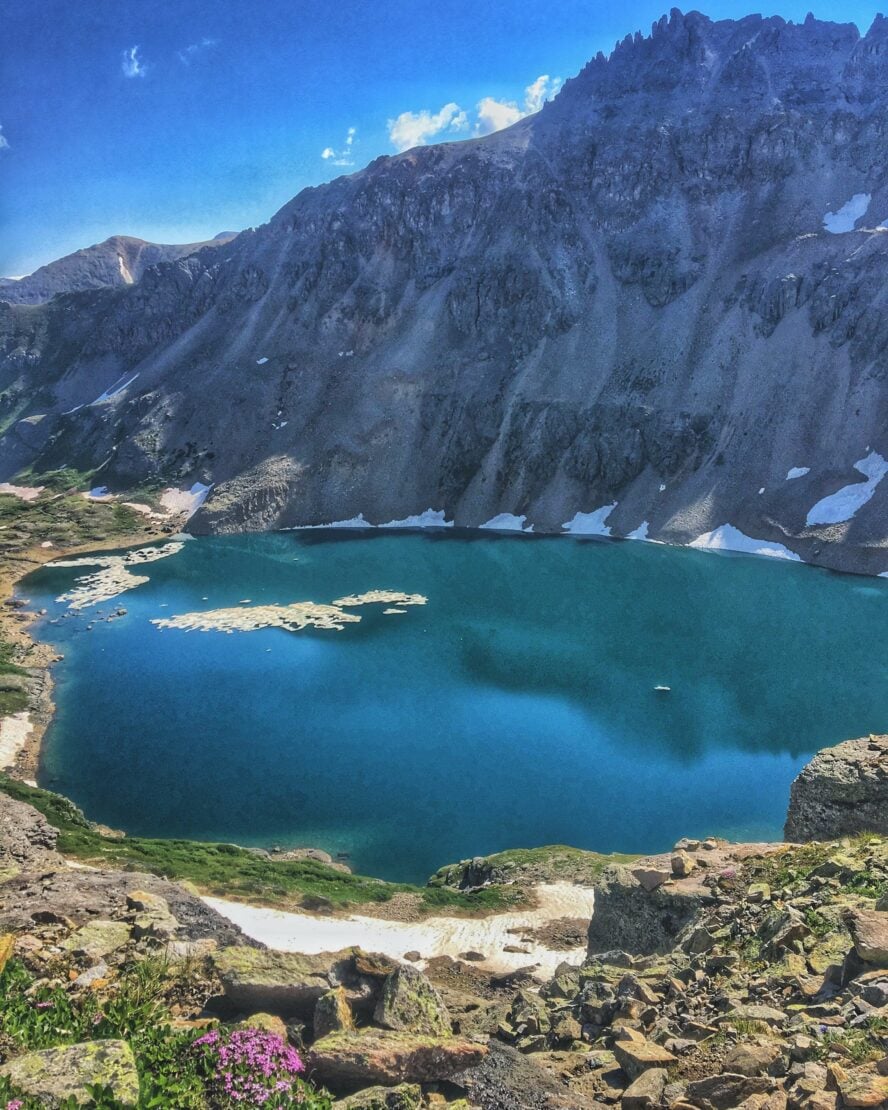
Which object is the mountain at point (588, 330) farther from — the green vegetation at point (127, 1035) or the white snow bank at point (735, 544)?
the green vegetation at point (127, 1035)

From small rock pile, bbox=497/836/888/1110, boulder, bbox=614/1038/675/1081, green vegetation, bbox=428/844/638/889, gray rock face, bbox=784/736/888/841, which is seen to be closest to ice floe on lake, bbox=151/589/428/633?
green vegetation, bbox=428/844/638/889

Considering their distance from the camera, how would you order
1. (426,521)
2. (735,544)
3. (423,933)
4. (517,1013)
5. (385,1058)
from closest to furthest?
(385,1058) < (517,1013) < (423,933) < (735,544) < (426,521)

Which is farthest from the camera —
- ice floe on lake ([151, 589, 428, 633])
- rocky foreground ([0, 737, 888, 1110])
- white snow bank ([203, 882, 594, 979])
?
ice floe on lake ([151, 589, 428, 633])

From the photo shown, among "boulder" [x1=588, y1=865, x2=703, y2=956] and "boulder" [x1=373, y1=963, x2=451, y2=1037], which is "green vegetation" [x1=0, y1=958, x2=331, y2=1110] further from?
"boulder" [x1=588, y1=865, x2=703, y2=956]

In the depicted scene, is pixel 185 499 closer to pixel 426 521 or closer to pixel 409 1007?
pixel 426 521

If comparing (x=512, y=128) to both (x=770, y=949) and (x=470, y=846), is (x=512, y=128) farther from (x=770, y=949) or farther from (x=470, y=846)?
(x=770, y=949)

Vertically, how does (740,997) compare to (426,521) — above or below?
below

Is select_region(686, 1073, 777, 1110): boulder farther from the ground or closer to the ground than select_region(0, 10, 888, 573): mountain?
closer to the ground

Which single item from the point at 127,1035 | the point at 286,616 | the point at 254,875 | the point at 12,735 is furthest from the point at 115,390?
the point at 127,1035
